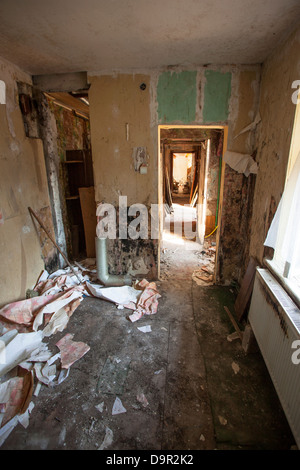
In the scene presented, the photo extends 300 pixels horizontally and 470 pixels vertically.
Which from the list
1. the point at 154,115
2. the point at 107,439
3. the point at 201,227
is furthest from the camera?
the point at 201,227

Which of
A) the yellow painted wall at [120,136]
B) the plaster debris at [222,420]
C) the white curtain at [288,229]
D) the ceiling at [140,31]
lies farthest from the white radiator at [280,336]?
the ceiling at [140,31]

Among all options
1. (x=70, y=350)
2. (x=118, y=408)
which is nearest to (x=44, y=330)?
(x=70, y=350)

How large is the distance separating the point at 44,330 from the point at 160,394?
147cm

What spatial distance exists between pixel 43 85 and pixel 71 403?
3853 mm

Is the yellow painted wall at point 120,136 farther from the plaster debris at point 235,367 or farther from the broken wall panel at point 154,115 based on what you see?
the plaster debris at point 235,367

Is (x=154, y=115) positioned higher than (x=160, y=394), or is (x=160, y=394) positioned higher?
(x=154, y=115)

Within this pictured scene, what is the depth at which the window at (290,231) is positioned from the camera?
1.75 metres

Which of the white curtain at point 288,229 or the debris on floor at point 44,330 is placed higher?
the white curtain at point 288,229

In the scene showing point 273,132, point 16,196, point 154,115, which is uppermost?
point 154,115

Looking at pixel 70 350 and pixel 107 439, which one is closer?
pixel 107 439

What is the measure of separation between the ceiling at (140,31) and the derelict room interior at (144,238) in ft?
0.06

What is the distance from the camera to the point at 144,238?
341 cm

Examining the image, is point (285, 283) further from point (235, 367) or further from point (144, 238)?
point (144, 238)

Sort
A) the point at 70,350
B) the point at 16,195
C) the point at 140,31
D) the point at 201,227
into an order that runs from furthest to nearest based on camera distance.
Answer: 1. the point at 201,227
2. the point at 16,195
3. the point at 70,350
4. the point at 140,31
